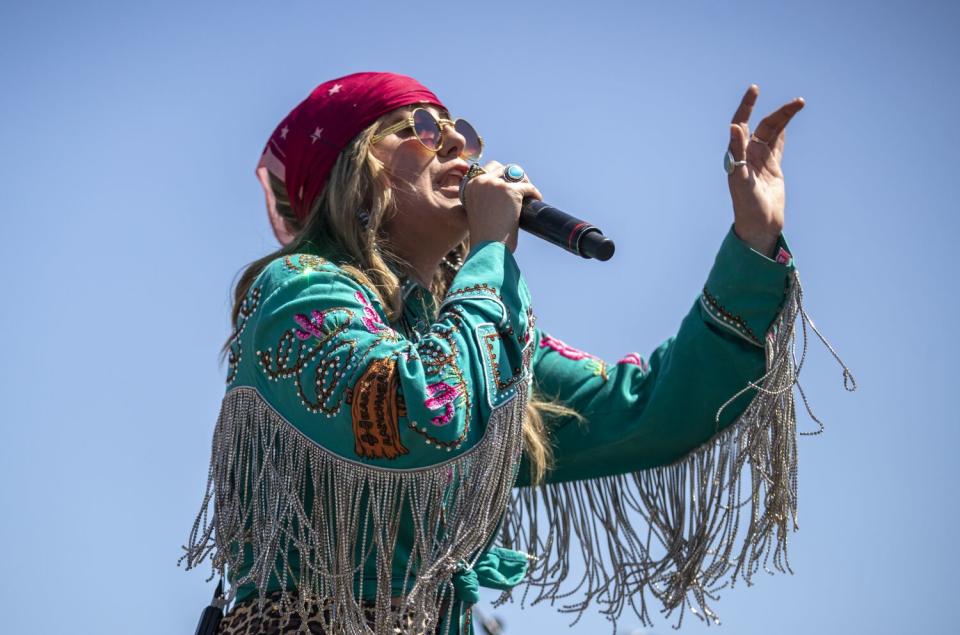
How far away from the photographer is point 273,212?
3283 millimetres

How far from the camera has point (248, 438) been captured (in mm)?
2635

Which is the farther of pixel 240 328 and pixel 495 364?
pixel 240 328

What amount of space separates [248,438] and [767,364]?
3.58 ft

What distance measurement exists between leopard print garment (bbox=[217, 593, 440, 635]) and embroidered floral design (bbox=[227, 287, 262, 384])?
17.9 inches

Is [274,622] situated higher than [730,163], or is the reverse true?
[730,163]

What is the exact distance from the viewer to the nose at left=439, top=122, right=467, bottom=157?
10.0 ft

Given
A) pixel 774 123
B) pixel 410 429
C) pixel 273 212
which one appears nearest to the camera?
pixel 410 429

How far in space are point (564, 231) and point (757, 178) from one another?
48 cm

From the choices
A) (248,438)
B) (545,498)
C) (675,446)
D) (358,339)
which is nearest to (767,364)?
(675,446)

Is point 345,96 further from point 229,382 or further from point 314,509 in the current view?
point 314,509

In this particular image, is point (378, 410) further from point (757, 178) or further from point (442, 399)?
point (757, 178)

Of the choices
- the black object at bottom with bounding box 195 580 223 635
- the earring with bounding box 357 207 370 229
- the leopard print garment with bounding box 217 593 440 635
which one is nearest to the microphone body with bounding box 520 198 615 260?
the earring with bounding box 357 207 370 229

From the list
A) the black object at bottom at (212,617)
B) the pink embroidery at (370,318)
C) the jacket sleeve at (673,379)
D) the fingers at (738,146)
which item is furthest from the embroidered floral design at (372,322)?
the fingers at (738,146)

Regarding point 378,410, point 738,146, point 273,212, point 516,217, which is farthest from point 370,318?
point 738,146
